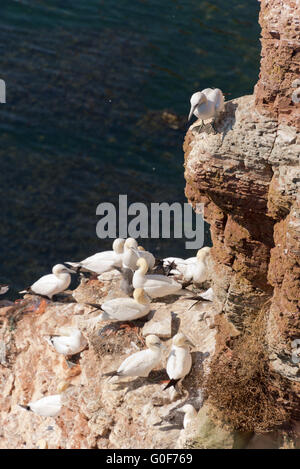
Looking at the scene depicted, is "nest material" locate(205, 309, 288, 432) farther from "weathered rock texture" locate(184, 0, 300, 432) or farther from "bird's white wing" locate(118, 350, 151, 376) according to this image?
"bird's white wing" locate(118, 350, 151, 376)

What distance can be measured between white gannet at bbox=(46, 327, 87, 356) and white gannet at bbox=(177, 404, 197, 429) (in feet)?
7.39

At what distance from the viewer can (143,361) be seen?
946 cm

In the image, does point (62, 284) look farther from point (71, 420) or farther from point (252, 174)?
point (252, 174)

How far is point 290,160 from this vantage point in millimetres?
6965

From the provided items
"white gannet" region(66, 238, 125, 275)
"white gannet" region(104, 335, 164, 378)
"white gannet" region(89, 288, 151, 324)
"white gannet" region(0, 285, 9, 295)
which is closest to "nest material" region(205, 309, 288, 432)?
"white gannet" region(104, 335, 164, 378)

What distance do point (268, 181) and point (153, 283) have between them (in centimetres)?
407

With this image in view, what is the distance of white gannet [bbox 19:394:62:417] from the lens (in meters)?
9.91

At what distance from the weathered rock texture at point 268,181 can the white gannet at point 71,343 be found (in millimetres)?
3306

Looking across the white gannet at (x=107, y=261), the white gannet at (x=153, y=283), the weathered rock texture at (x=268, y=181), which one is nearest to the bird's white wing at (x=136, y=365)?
the white gannet at (x=153, y=283)

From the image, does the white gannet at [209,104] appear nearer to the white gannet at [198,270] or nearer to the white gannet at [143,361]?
the white gannet at [143,361]

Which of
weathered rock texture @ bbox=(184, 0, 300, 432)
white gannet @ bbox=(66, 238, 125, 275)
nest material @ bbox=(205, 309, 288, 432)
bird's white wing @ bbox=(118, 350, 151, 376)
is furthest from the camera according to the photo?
white gannet @ bbox=(66, 238, 125, 275)

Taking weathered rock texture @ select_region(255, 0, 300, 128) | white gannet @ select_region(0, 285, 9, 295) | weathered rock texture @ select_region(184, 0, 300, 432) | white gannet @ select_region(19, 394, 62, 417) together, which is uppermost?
weathered rock texture @ select_region(255, 0, 300, 128)

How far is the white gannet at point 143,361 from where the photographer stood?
9422mm

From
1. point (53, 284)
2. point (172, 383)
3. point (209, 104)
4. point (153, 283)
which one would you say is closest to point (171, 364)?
point (172, 383)
